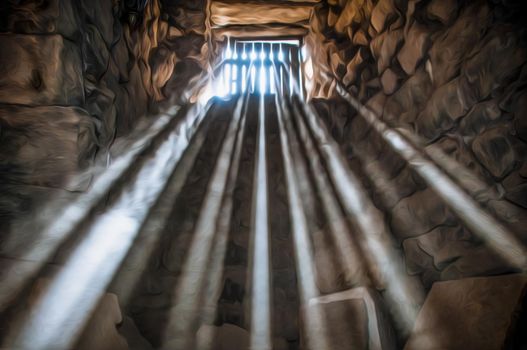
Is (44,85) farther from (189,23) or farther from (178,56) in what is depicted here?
(189,23)

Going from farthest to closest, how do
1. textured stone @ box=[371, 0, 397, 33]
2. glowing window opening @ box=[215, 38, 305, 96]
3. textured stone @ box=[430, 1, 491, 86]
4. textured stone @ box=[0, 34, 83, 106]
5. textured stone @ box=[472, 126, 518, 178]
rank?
1. glowing window opening @ box=[215, 38, 305, 96]
2. textured stone @ box=[371, 0, 397, 33]
3. textured stone @ box=[430, 1, 491, 86]
4. textured stone @ box=[0, 34, 83, 106]
5. textured stone @ box=[472, 126, 518, 178]

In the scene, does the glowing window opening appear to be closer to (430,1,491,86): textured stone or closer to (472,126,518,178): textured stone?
(430,1,491,86): textured stone

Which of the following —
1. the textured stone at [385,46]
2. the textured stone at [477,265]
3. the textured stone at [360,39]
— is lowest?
the textured stone at [477,265]

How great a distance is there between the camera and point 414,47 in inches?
88.6

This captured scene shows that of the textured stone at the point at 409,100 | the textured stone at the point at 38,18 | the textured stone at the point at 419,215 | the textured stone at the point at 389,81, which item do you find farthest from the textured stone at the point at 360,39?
the textured stone at the point at 38,18

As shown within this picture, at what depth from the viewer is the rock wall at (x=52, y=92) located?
5.48 ft

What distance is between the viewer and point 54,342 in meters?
1.63

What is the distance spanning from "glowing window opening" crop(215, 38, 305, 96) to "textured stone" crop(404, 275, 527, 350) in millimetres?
2866

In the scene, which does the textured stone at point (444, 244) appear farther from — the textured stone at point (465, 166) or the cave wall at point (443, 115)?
the textured stone at point (465, 166)

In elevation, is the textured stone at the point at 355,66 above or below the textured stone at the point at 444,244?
above

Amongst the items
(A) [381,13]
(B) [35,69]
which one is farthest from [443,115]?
(B) [35,69]

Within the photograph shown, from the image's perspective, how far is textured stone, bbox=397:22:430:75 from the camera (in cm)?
216

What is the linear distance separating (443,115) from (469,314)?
39.8 inches

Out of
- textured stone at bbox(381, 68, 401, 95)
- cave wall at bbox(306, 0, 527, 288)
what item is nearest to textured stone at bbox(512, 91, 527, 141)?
cave wall at bbox(306, 0, 527, 288)
